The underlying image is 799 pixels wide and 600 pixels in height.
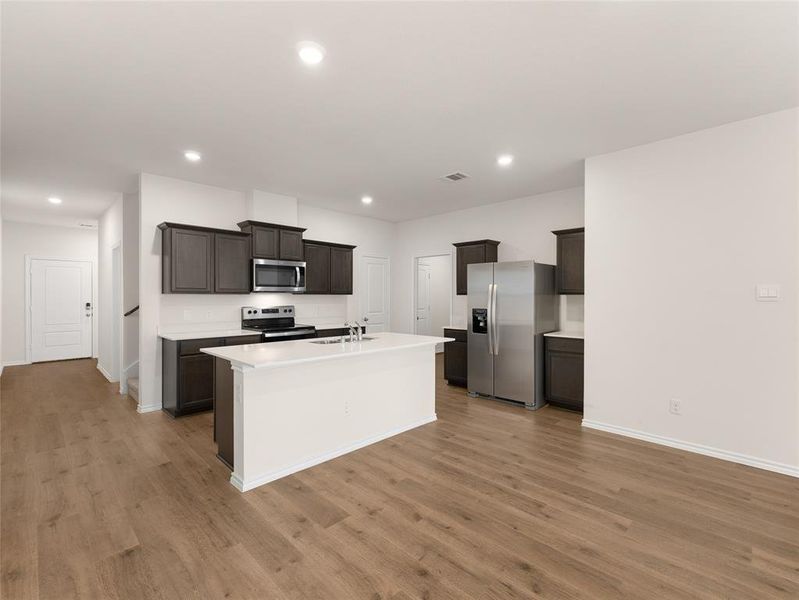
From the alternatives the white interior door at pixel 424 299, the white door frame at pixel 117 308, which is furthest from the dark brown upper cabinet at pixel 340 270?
the white door frame at pixel 117 308

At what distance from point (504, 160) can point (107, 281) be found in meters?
6.76

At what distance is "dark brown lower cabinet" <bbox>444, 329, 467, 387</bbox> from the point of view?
5832mm

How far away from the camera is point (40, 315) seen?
779 centimetres

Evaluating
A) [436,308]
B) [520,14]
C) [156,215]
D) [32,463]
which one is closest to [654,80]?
[520,14]

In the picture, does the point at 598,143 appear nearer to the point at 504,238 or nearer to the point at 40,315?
the point at 504,238

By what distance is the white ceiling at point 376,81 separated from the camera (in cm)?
207

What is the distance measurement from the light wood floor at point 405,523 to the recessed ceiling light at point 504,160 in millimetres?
2867

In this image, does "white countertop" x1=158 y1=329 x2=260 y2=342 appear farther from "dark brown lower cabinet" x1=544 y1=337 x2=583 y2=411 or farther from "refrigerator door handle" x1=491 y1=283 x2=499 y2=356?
"dark brown lower cabinet" x1=544 y1=337 x2=583 y2=411

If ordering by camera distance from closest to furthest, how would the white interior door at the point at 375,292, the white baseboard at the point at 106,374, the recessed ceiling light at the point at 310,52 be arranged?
the recessed ceiling light at the point at 310,52 < the white baseboard at the point at 106,374 < the white interior door at the point at 375,292

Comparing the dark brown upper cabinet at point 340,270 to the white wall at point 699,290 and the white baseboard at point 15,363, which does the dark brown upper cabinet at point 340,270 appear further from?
the white baseboard at point 15,363

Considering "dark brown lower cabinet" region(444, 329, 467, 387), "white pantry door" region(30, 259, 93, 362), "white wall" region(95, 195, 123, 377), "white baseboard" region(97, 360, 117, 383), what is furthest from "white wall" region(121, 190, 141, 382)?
"dark brown lower cabinet" region(444, 329, 467, 387)

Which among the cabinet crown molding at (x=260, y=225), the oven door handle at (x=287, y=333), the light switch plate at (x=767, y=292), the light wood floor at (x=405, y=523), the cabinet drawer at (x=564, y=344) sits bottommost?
the light wood floor at (x=405, y=523)

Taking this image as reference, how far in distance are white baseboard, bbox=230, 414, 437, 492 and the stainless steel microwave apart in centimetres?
265

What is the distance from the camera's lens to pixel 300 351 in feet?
10.6
